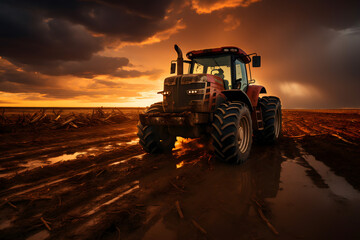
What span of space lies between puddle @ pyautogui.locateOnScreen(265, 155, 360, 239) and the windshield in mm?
3170

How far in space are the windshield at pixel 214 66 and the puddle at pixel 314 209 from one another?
317cm

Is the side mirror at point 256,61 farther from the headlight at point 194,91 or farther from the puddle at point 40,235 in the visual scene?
the puddle at point 40,235

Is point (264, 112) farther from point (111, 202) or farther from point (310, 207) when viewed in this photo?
point (111, 202)

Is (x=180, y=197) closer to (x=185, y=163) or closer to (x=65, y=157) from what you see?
(x=185, y=163)

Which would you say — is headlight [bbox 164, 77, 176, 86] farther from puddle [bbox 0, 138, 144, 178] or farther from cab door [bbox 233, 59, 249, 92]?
puddle [bbox 0, 138, 144, 178]

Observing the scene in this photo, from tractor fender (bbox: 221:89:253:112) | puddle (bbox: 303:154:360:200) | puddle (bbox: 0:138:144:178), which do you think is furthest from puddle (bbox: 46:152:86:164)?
puddle (bbox: 303:154:360:200)

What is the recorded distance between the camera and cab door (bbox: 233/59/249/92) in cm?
556

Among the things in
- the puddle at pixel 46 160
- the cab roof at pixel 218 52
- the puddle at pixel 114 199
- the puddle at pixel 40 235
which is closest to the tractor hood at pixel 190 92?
the cab roof at pixel 218 52

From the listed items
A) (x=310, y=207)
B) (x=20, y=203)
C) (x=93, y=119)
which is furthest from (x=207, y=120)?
(x=93, y=119)

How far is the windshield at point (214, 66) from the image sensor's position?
5492 mm

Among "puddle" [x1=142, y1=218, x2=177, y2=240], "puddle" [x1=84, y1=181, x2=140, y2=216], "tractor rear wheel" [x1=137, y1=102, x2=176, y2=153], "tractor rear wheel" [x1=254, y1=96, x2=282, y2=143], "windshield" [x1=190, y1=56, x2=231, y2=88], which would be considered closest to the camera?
"puddle" [x1=142, y1=218, x2=177, y2=240]

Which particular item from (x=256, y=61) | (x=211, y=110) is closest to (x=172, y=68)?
(x=211, y=110)

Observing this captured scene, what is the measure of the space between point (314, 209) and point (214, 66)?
14.0 feet

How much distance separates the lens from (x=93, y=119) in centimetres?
1224
